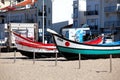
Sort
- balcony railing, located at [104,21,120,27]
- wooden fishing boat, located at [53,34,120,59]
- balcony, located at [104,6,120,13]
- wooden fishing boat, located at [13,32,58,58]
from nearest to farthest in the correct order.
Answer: wooden fishing boat, located at [53,34,120,59]
wooden fishing boat, located at [13,32,58,58]
balcony railing, located at [104,21,120,27]
balcony, located at [104,6,120,13]

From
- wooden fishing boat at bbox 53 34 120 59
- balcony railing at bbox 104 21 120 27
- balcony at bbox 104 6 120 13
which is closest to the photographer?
wooden fishing boat at bbox 53 34 120 59

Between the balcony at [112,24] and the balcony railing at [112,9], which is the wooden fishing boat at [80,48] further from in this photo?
the balcony railing at [112,9]

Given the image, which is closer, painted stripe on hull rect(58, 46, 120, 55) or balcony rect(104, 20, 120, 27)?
painted stripe on hull rect(58, 46, 120, 55)

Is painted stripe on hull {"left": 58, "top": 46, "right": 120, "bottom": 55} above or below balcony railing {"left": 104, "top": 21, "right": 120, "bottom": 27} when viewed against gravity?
below

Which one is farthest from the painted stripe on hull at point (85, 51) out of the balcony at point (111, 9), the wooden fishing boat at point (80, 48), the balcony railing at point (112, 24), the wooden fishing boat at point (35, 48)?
the balcony at point (111, 9)

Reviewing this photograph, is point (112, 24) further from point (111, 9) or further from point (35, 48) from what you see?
point (35, 48)

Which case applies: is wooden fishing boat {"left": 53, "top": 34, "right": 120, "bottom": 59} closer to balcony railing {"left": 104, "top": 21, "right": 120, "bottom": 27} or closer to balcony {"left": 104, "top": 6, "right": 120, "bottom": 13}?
balcony railing {"left": 104, "top": 21, "right": 120, "bottom": 27}

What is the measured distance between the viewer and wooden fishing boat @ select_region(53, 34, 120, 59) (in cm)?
2780

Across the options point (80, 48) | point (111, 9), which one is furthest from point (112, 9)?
point (80, 48)

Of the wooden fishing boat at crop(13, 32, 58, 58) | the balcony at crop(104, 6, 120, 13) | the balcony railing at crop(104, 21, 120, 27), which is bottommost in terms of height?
the wooden fishing boat at crop(13, 32, 58, 58)

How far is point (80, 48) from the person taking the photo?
27797 mm

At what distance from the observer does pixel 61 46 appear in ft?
92.2

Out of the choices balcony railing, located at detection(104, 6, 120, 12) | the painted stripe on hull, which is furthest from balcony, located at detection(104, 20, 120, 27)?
the painted stripe on hull

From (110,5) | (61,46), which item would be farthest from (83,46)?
(110,5)
